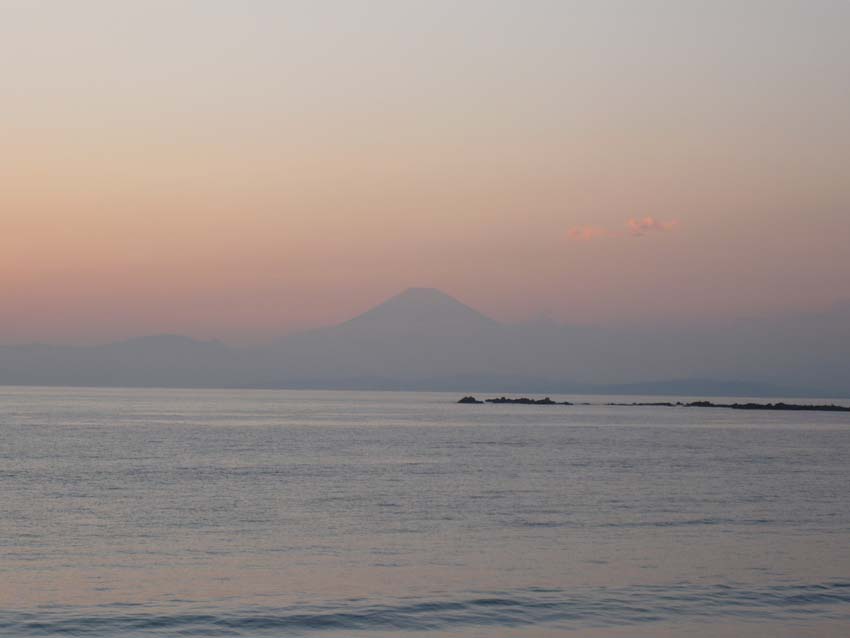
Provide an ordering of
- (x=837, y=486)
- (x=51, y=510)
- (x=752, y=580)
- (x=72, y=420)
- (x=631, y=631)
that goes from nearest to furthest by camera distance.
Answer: (x=631, y=631)
(x=752, y=580)
(x=51, y=510)
(x=837, y=486)
(x=72, y=420)

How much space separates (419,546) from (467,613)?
23.4ft

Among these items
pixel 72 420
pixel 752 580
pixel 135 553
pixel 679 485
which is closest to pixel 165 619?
pixel 135 553

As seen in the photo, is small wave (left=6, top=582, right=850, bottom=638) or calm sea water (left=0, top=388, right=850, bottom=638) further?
calm sea water (left=0, top=388, right=850, bottom=638)

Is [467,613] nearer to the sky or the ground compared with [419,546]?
nearer to the ground

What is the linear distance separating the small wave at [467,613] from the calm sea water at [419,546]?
63 mm

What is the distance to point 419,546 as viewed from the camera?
1073 inches

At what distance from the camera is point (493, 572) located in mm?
23891

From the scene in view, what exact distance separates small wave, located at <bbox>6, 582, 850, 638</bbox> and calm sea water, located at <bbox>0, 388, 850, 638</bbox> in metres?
0.06

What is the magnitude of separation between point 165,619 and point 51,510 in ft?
→ 51.3

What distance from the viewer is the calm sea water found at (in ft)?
64.9

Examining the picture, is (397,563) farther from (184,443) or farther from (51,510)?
(184,443)

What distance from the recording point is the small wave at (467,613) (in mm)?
18766

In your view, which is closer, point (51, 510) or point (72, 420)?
point (51, 510)

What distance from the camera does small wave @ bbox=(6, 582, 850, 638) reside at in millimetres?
18766
